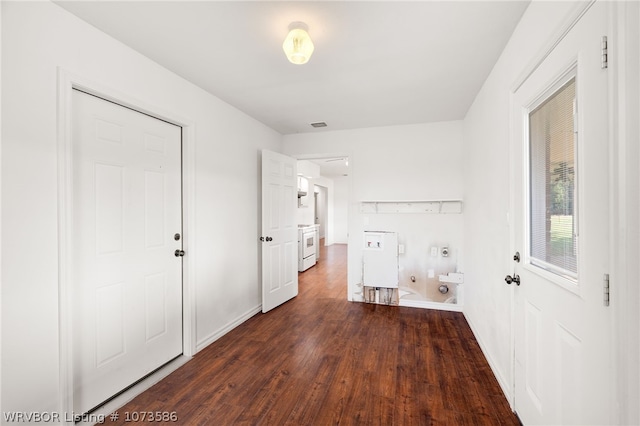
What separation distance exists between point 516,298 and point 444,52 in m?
1.77

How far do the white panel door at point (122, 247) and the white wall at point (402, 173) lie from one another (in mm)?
2326

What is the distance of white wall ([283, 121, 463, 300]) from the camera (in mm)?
3695

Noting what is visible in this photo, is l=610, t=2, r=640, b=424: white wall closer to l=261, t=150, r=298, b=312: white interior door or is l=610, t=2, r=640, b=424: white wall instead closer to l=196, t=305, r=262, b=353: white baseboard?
l=196, t=305, r=262, b=353: white baseboard

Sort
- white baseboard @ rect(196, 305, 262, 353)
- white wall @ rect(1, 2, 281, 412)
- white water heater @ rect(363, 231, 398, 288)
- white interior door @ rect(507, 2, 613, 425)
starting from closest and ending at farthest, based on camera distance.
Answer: white interior door @ rect(507, 2, 613, 425)
white wall @ rect(1, 2, 281, 412)
white baseboard @ rect(196, 305, 262, 353)
white water heater @ rect(363, 231, 398, 288)

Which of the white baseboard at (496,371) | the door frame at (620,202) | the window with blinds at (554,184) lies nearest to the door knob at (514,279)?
the window with blinds at (554,184)

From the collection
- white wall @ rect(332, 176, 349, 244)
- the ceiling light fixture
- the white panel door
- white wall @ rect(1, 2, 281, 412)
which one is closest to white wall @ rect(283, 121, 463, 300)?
the white panel door

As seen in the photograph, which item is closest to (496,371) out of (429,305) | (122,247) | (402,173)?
(429,305)

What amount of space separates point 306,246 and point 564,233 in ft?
16.5

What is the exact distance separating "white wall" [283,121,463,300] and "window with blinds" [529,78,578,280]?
216 cm

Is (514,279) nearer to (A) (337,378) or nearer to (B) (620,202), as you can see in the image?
(B) (620,202)

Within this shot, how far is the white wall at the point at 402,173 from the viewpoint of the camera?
145 inches

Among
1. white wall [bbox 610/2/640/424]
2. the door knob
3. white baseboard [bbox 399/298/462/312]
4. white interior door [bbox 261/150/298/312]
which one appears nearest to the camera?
white wall [bbox 610/2/640/424]

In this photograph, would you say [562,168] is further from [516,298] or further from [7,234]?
[7,234]

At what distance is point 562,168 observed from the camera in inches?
50.3
